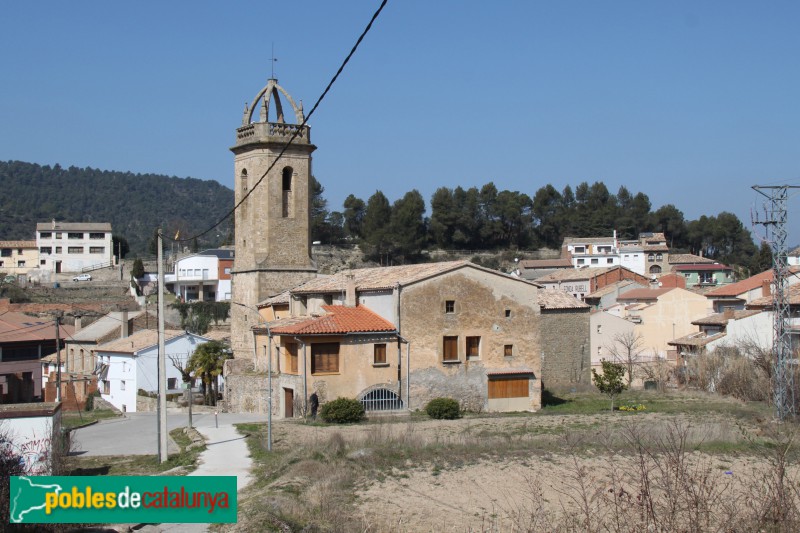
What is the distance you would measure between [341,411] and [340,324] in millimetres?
3859

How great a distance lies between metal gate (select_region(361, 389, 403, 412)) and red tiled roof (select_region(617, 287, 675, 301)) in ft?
113

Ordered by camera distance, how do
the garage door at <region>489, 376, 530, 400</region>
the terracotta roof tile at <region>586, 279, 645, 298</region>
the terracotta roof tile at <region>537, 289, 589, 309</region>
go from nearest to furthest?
1. the garage door at <region>489, 376, 530, 400</region>
2. the terracotta roof tile at <region>537, 289, 589, 309</region>
3. the terracotta roof tile at <region>586, 279, 645, 298</region>

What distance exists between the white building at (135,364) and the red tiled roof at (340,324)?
1224cm

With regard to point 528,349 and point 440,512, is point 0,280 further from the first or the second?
point 440,512

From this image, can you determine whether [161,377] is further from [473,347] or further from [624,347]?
[624,347]

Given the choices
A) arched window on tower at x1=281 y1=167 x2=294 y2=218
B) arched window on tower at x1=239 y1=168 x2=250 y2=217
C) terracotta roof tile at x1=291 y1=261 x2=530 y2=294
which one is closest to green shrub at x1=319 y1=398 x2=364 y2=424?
terracotta roof tile at x1=291 y1=261 x2=530 y2=294

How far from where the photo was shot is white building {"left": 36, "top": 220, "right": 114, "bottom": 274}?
99.4m

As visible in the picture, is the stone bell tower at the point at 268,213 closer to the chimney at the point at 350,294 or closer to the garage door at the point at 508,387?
the chimney at the point at 350,294

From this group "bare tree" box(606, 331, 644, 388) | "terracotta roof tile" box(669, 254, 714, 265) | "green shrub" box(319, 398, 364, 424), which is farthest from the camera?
"terracotta roof tile" box(669, 254, 714, 265)

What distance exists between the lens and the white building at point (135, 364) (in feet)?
147

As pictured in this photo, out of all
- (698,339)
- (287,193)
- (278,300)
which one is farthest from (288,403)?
(698,339)

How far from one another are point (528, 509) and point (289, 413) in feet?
56.1

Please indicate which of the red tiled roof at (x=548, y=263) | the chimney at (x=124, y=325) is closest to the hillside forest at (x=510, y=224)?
the red tiled roof at (x=548, y=263)

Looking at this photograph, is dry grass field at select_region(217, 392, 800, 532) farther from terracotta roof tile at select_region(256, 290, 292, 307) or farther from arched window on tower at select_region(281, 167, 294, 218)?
arched window on tower at select_region(281, 167, 294, 218)
